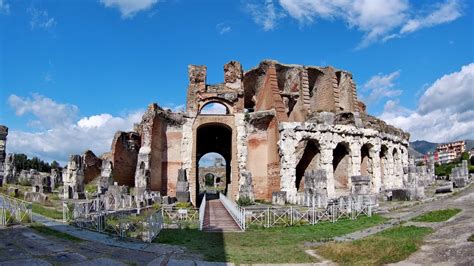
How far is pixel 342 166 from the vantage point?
1180 inches

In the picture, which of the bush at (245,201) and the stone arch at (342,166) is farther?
the stone arch at (342,166)

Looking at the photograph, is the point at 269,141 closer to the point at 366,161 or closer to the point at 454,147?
the point at 366,161

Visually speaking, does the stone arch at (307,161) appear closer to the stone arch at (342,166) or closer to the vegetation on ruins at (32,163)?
the stone arch at (342,166)

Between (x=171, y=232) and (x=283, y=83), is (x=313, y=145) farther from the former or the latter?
(x=171, y=232)

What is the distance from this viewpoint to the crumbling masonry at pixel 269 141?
27.1 m

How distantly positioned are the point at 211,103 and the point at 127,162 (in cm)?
782

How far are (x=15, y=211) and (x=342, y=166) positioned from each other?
23057 mm

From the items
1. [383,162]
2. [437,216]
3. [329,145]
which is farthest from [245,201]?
[383,162]

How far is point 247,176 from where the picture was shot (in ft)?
83.1

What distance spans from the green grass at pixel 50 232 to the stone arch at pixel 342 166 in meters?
21.3

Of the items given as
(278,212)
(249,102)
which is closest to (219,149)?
(249,102)

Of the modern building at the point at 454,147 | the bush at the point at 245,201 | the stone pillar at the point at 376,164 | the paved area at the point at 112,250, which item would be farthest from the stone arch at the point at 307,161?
the modern building at the point at 454,147

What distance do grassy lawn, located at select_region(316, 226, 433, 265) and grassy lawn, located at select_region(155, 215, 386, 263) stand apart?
24.4 inches

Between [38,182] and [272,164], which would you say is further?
[272,164]
